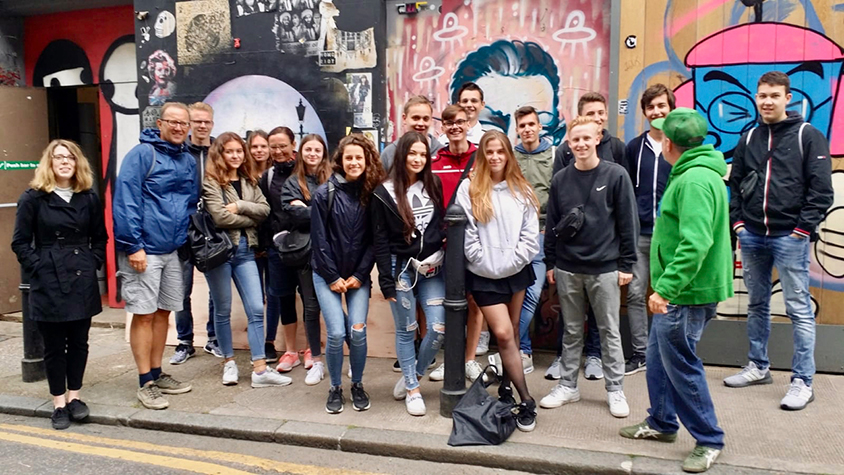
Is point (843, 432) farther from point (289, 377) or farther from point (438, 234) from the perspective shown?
point (289, 377)

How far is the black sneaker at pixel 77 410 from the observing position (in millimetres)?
5125

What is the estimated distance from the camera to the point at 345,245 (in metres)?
4.92

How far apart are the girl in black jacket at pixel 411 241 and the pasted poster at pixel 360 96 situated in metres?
2.31

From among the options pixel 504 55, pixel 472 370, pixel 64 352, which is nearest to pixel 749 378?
pixel 472 370

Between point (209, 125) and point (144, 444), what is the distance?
103 inches

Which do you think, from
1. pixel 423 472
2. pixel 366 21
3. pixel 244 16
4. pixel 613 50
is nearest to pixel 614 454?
pixel 423 472

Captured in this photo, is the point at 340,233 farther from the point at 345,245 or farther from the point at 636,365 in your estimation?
the point at 636,365

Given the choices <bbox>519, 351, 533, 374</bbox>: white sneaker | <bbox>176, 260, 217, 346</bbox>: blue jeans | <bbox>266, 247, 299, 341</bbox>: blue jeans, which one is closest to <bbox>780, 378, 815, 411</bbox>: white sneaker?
<bbox>519, 351, 533, 374</bbox>: white sneaker

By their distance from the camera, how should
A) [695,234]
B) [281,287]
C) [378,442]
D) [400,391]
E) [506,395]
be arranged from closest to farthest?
[695,234] → [378,442] → [506,395] → [400,391] → [281,287]

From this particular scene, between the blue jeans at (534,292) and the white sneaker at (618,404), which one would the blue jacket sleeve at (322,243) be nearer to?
the blue jeans at (534,292)

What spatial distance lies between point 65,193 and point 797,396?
17.2ft

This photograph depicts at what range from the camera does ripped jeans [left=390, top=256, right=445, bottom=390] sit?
486 centimetres

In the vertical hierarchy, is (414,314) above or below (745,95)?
below

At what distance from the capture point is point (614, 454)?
4.13 meters
